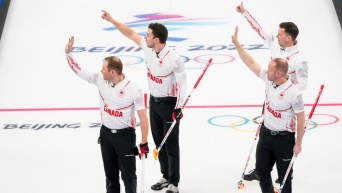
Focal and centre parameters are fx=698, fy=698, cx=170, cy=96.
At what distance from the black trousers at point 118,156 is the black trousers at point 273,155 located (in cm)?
137

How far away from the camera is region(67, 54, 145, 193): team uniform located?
24.0 feet

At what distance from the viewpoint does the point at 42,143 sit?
10062 mm

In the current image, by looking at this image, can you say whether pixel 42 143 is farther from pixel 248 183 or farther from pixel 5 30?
pixel 5 30

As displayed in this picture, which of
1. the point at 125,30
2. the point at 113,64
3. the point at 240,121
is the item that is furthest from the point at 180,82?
the point at 240,121

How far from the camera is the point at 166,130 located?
8.32 metres

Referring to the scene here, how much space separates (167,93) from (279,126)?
1.56 meters

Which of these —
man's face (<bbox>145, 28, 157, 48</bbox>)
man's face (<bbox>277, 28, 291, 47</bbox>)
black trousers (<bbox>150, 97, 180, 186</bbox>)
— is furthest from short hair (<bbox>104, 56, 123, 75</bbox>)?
man's face (<bbox>277, 28, 291, 47</bbox>)

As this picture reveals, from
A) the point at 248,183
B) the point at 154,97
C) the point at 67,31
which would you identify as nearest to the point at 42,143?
the point at 154,97

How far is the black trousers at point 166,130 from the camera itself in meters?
8.28

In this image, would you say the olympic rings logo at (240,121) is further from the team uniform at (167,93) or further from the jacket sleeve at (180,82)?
the jacket sleeve at (180,82)

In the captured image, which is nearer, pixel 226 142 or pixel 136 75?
pixel 226 142

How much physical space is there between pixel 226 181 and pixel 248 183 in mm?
290

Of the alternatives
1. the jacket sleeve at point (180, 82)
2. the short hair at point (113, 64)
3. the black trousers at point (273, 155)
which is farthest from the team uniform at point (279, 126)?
the short hair at point (113, 64)

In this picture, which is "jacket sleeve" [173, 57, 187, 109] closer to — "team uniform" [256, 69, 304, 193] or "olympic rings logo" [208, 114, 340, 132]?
"team uniform" [256, 69, 304, 193]
